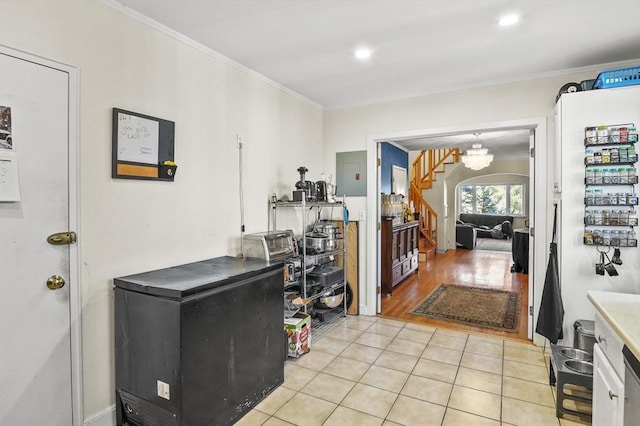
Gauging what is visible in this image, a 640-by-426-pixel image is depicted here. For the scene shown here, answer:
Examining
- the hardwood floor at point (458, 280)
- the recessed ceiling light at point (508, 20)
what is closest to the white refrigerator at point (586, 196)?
the recessed ceiling light at point (508, 20)

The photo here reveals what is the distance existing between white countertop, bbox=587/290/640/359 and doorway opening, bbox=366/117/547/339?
1.56 metres

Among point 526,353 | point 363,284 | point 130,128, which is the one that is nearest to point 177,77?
point 130,128

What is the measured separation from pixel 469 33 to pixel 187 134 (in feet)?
6.98

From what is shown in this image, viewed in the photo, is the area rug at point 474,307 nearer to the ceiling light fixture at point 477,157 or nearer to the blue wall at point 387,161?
the blue wall at point 387,161

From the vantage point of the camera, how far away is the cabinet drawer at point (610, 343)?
139cm

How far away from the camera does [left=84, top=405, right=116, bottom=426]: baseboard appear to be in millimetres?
2002

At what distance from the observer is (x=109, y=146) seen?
81.9 inches

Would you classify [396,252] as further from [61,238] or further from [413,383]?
[61,238]

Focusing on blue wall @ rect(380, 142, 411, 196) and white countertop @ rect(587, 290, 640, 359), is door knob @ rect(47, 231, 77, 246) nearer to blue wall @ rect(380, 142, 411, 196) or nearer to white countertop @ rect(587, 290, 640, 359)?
white countertop @ rect(587, 290, 640, 359)

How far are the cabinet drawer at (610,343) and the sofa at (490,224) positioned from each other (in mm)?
10377

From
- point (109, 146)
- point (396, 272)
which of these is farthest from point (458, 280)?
point (109, 146)

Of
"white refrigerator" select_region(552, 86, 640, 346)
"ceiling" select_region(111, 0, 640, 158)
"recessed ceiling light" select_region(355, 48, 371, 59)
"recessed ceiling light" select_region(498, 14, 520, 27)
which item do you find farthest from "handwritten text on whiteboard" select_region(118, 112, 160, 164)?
"white refrigerator" select_region(552, 86, 640, 346)

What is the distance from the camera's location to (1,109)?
Answer: 5.39ft

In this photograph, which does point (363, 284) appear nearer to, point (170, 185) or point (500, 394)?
point (500, 394)
